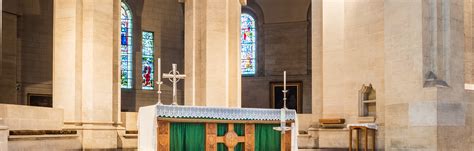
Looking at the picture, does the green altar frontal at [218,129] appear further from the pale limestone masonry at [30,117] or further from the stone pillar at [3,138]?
the pale limestone masonry at [30,117]

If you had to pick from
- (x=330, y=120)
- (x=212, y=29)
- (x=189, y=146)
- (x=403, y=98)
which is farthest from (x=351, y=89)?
(x=189, y=146)

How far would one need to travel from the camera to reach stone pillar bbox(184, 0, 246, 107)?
49.3 feet

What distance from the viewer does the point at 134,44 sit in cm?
2072

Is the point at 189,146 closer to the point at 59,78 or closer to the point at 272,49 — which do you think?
the point at 59,78

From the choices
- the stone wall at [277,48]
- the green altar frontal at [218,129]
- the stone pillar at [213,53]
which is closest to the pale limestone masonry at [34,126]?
the green altar frontal at [218,129]

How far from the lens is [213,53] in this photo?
15.1 m

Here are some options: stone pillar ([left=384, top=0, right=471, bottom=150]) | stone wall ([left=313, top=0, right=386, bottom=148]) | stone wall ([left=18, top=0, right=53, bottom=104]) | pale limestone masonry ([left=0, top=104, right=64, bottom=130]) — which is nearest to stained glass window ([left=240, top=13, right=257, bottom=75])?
stone wall ([left=18, top=0, right=53, bottom=104])

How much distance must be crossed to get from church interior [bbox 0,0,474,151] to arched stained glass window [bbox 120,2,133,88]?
2513 mm

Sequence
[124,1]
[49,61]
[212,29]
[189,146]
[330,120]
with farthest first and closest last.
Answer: [124,1], [49,61], [212,29], [330,120], [189,146]

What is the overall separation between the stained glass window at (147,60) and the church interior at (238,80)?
329 cm

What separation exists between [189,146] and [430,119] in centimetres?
432

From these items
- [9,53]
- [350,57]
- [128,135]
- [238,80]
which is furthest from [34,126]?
[350,57]

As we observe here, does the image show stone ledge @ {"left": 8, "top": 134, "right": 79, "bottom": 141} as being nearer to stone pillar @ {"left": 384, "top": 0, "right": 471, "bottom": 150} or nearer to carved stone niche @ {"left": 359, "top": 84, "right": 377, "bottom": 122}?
carved stone niche @ {"left": 359, "top": 84, "right": 377, "bottom": 122}

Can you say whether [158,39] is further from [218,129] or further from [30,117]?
[218,129]
